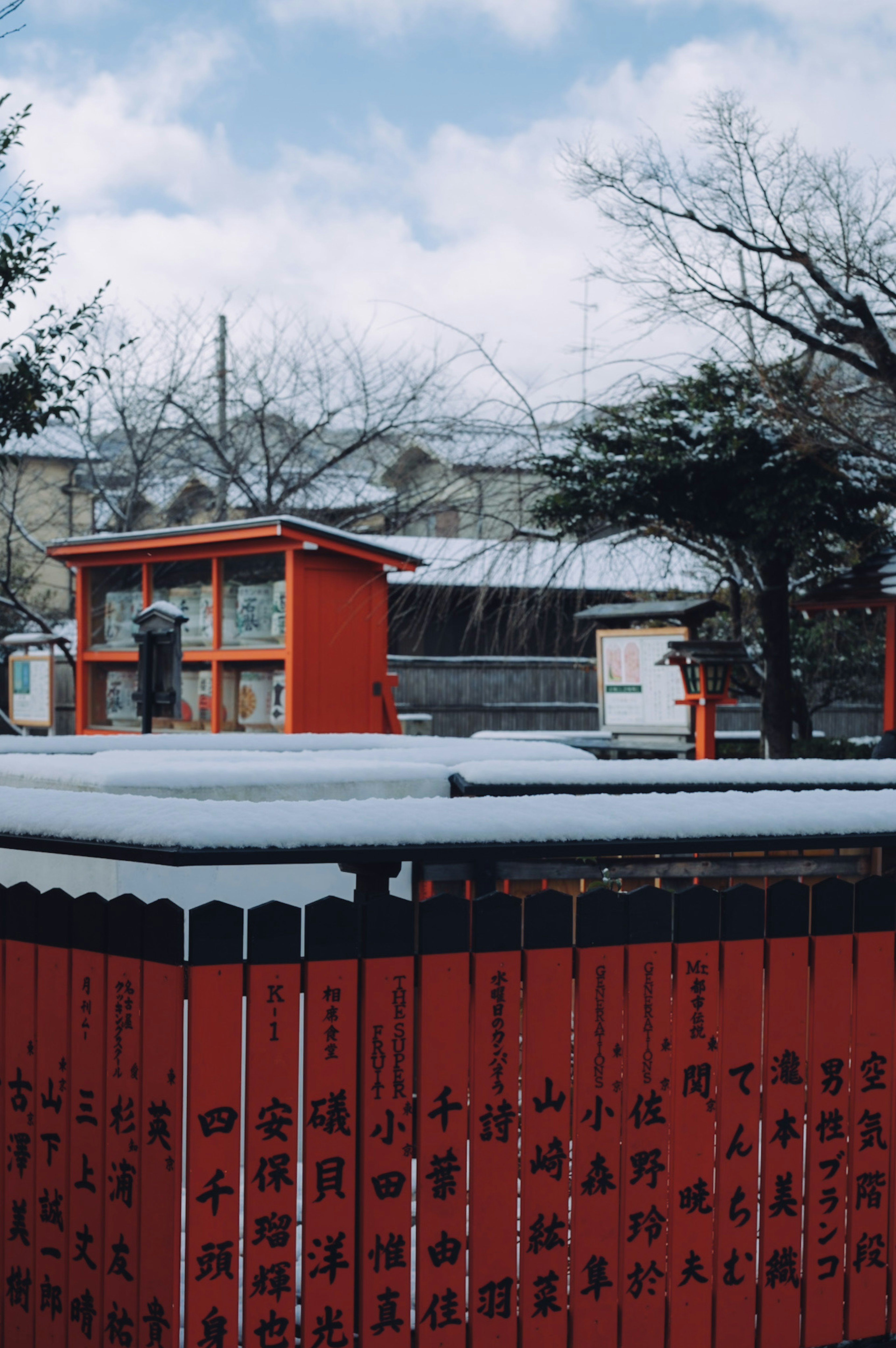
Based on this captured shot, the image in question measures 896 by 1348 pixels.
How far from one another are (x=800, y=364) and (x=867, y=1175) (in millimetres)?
10576

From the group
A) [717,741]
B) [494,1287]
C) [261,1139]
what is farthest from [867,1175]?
[717,741]

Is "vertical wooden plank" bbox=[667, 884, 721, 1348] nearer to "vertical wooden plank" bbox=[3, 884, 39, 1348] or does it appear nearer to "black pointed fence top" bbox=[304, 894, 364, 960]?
"black pointed fence top" bbox=[304, 894, 364, 960]

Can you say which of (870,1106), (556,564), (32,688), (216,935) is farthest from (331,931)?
(32,688)

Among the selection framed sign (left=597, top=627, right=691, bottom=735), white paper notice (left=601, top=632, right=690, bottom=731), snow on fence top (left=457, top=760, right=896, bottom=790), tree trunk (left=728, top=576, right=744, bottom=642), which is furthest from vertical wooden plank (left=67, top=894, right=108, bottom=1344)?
tree trunk (left=728, top=576, right=744, bottom=642)

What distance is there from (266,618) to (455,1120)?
11.2 m

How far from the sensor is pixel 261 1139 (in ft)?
8.70

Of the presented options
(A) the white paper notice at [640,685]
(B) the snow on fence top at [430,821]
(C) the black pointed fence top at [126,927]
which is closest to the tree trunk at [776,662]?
(A) the white paper notice at [640,685]

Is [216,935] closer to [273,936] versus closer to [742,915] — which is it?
[273,936]

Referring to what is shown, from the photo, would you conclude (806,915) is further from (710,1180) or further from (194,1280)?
(194,1280)

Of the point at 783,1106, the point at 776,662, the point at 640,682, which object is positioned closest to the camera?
the point at 783,1106

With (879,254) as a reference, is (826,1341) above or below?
below

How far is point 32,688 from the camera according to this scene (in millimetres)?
18000

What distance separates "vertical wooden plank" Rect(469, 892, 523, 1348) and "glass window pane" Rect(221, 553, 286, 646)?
35.1ft

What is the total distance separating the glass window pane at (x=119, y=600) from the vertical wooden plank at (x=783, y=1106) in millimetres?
12558
